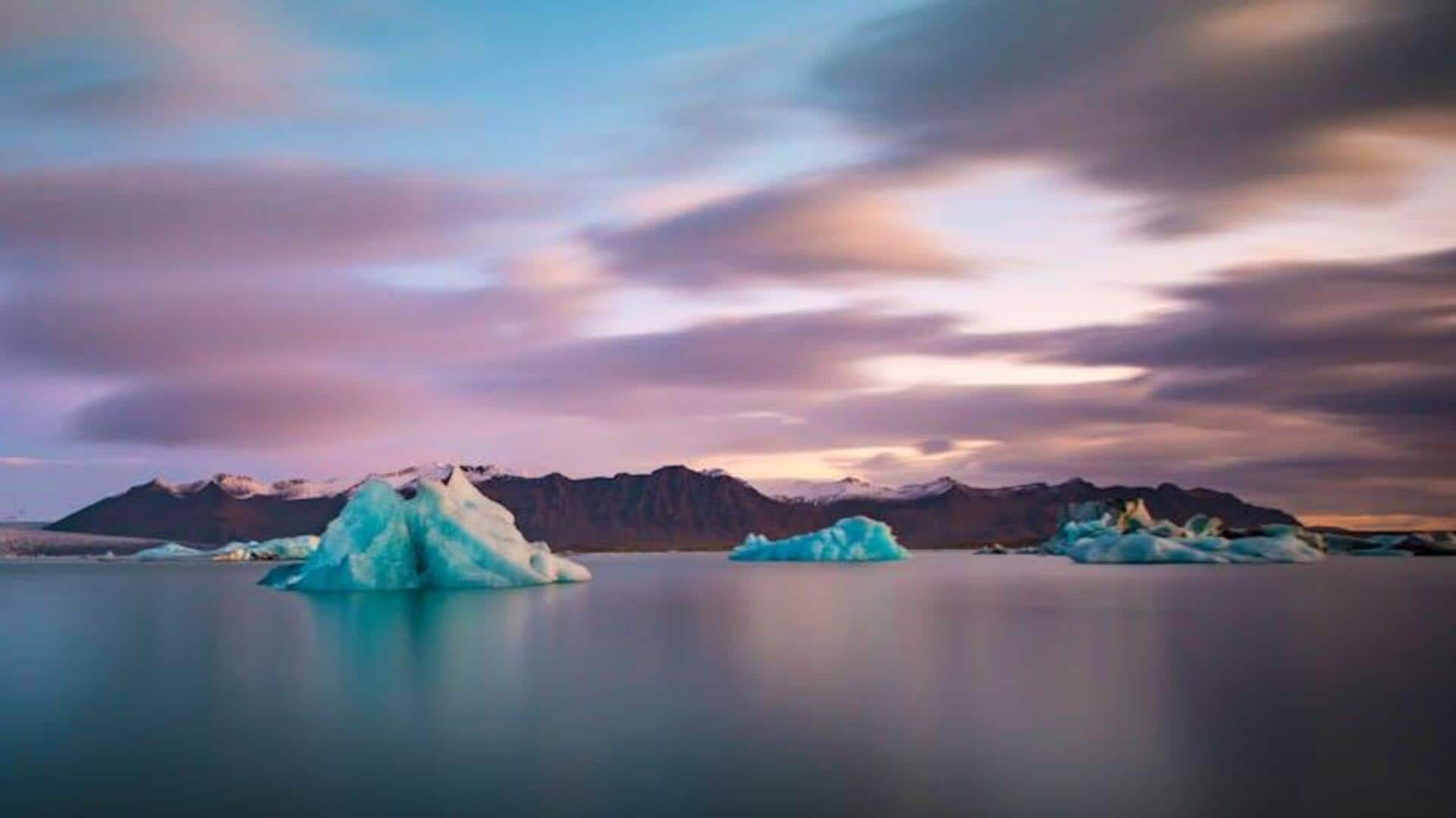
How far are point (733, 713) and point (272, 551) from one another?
92.5 meters

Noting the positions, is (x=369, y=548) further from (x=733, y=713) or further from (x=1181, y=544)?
(x=1181, y=544)

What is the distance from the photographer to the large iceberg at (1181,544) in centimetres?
6136

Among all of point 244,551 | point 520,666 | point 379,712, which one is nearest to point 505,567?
point 520,666

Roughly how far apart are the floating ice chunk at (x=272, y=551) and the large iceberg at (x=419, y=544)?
185 feet

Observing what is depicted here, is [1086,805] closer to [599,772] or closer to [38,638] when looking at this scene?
[599,772]

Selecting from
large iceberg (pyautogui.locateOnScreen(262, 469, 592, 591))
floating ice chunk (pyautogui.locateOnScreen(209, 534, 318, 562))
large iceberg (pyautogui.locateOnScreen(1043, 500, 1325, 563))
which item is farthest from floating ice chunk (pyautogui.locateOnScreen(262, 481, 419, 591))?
floating ice chunk (pyautogui.locateOnScreen(209, 534, 318, 562))

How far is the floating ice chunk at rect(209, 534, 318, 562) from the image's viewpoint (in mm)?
93238

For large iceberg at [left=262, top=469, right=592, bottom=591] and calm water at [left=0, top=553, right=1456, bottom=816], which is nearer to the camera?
calm water at [left=0, top=553, right=1456, bottom=816]

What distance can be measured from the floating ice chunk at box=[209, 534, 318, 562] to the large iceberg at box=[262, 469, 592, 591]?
2218 inches

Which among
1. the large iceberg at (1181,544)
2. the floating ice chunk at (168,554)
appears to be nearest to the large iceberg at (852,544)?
the large iceberg at (1181,544)

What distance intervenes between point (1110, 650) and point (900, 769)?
10.3 m

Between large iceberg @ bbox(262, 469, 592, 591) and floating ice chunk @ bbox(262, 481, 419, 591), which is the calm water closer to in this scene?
floating ice chunk @ bbox(262, 481, 419, 591)

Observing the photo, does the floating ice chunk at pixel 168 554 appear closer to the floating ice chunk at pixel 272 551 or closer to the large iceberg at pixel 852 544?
the floating ice chunk at pixel 272 551

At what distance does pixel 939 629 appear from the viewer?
22969 mm
